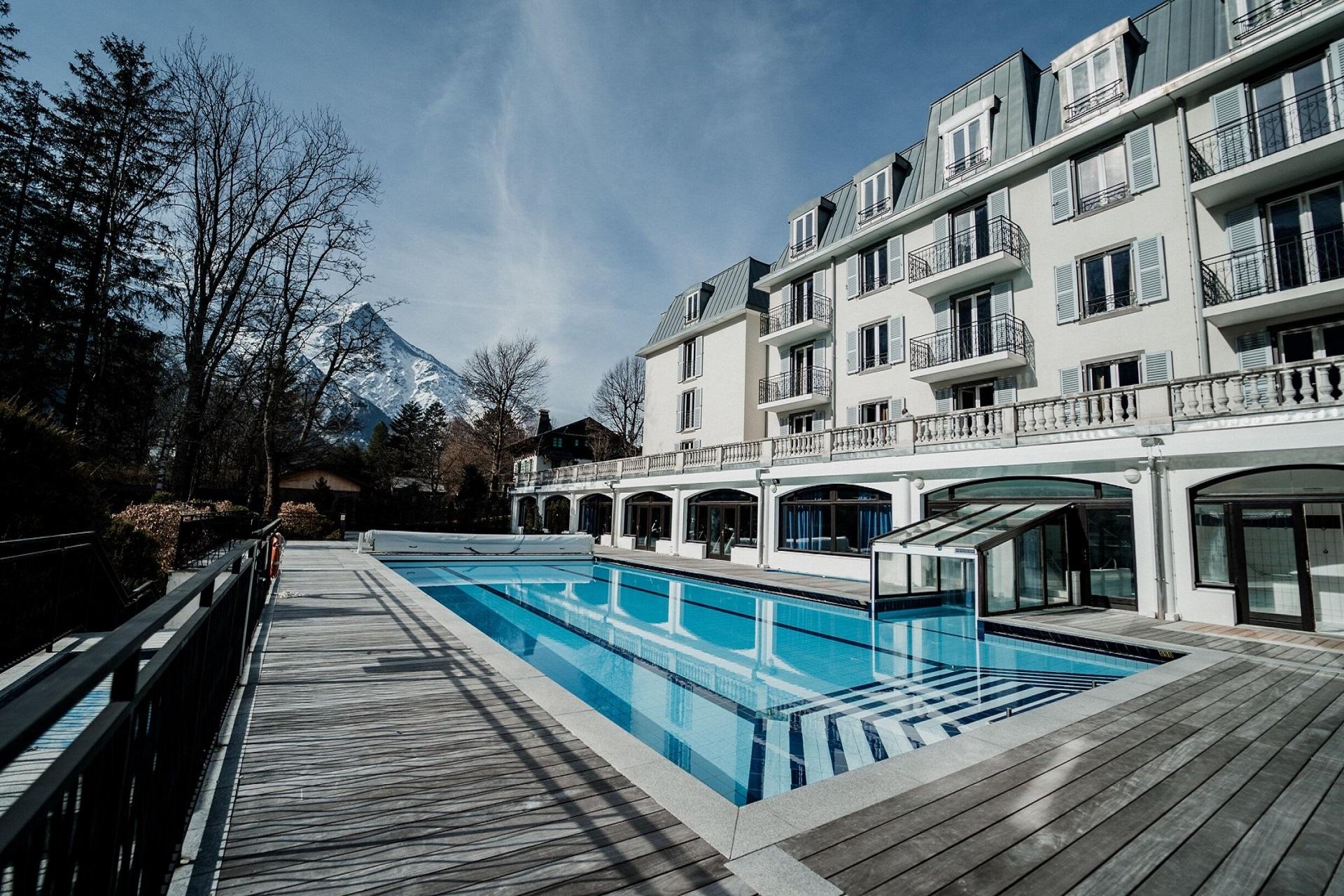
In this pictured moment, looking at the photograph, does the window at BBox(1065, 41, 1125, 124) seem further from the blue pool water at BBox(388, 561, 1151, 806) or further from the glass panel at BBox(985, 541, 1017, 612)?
the blue pool water at BBox(388, 561, 1151, 806)

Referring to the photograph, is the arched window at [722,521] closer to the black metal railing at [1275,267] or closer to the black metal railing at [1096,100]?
the black metal railing at [1275,267]

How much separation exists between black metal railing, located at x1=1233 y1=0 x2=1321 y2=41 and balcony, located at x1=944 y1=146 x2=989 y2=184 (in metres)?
5.24

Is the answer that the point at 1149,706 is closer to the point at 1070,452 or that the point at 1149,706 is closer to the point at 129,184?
the point at 1070,452

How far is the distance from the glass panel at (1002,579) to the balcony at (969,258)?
817 centimetres

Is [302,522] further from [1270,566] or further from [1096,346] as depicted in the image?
[1270,566]

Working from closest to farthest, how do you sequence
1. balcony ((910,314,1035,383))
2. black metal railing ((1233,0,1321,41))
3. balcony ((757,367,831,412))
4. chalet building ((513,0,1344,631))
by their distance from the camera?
chalet building ((513,0,1344,631))
black metal railing ((1233,0,1321,41))
balcony ((910,314,1035,383))
balcony ((757,367,831,412))

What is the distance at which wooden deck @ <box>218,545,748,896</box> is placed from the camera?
8.12 feet

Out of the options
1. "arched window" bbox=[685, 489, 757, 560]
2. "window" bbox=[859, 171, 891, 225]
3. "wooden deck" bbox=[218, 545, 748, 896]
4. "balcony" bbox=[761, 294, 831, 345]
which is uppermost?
"window" bbox=[859, 171, 891, 225]

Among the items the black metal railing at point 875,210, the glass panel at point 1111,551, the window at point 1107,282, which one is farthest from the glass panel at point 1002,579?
the black metal railing at point 875,210

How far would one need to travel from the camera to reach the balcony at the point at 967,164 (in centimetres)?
1666

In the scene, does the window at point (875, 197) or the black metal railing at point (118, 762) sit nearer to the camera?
the black metal railing at point (118, 762)

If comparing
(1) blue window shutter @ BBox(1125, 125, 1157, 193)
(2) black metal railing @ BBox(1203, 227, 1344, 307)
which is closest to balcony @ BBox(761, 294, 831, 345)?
(1) blue window shutter @ BBox(1125, 125, 1157, 193)

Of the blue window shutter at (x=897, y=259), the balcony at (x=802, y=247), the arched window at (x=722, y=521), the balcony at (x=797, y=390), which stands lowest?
the arched window at (x=722, y=521)

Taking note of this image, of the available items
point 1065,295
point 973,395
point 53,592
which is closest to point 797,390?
point 973,395
